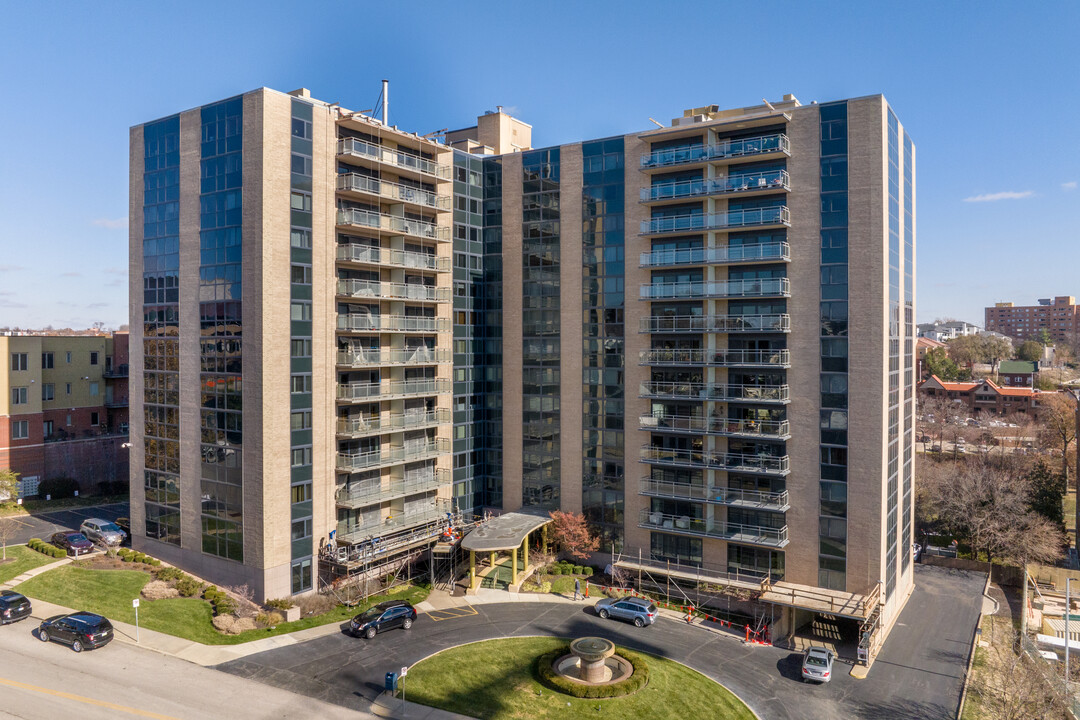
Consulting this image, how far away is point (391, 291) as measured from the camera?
149ft

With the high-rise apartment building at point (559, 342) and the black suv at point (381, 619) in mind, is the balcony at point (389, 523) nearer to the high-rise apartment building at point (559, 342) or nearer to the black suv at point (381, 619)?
the high-rise apartment building at point (559, 342)

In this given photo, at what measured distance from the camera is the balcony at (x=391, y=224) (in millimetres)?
42781

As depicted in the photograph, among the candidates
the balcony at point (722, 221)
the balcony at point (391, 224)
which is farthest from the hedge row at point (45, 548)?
the balcony at point (722, 221)

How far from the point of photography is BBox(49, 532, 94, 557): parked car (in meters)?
45.6

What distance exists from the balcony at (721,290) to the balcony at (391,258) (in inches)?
605

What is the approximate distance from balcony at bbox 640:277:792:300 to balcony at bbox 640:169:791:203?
579 centimetres

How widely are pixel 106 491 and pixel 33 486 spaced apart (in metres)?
5.94

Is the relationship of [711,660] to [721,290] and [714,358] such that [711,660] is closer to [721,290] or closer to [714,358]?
[714,358]

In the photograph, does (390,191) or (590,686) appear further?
(390,191)

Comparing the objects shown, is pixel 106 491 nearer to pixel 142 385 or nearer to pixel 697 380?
pixel 142 385

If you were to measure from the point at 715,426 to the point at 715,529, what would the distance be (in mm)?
6845

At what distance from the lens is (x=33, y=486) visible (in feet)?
206

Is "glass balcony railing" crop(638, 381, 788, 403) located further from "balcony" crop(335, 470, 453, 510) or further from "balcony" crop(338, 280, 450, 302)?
"balcony" crop(338, 280, 450, 302)

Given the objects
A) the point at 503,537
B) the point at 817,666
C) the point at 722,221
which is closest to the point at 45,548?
the point at 503,537
